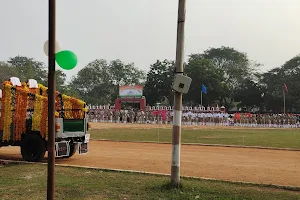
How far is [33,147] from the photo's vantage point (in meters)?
11.8

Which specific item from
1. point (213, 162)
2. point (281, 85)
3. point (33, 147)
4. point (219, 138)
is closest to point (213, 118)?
point (219, 138)

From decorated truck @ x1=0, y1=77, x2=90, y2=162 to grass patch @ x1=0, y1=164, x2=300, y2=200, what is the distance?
2.62 m

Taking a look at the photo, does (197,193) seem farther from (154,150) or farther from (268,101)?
(268,101)

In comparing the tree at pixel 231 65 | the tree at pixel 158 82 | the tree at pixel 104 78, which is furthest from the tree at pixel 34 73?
the tree at pixel 231 65

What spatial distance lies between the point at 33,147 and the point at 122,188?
5244 millimetres

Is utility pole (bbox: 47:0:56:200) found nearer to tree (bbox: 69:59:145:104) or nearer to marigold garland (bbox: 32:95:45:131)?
marigold garland (bbox: 32:95:45:131)

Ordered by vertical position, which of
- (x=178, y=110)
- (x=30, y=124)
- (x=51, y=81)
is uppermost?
(x=51, y=81)

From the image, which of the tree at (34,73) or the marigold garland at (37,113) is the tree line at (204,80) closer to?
the tree at (34,73)

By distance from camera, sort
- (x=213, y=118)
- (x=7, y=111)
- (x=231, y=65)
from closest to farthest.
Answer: (x=7, y=111)
(x=213, y=118)
(x=231, y=65)

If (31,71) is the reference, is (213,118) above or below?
below

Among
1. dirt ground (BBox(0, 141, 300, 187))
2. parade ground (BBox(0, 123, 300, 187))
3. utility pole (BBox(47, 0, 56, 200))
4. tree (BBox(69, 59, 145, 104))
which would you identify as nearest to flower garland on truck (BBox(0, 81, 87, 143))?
parade ground (BBox(0, 123, 300, 187))

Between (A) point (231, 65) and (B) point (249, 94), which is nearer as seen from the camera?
(B) point (249, 94)

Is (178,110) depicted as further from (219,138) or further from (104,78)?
(104,78)

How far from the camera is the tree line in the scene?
65.4m
